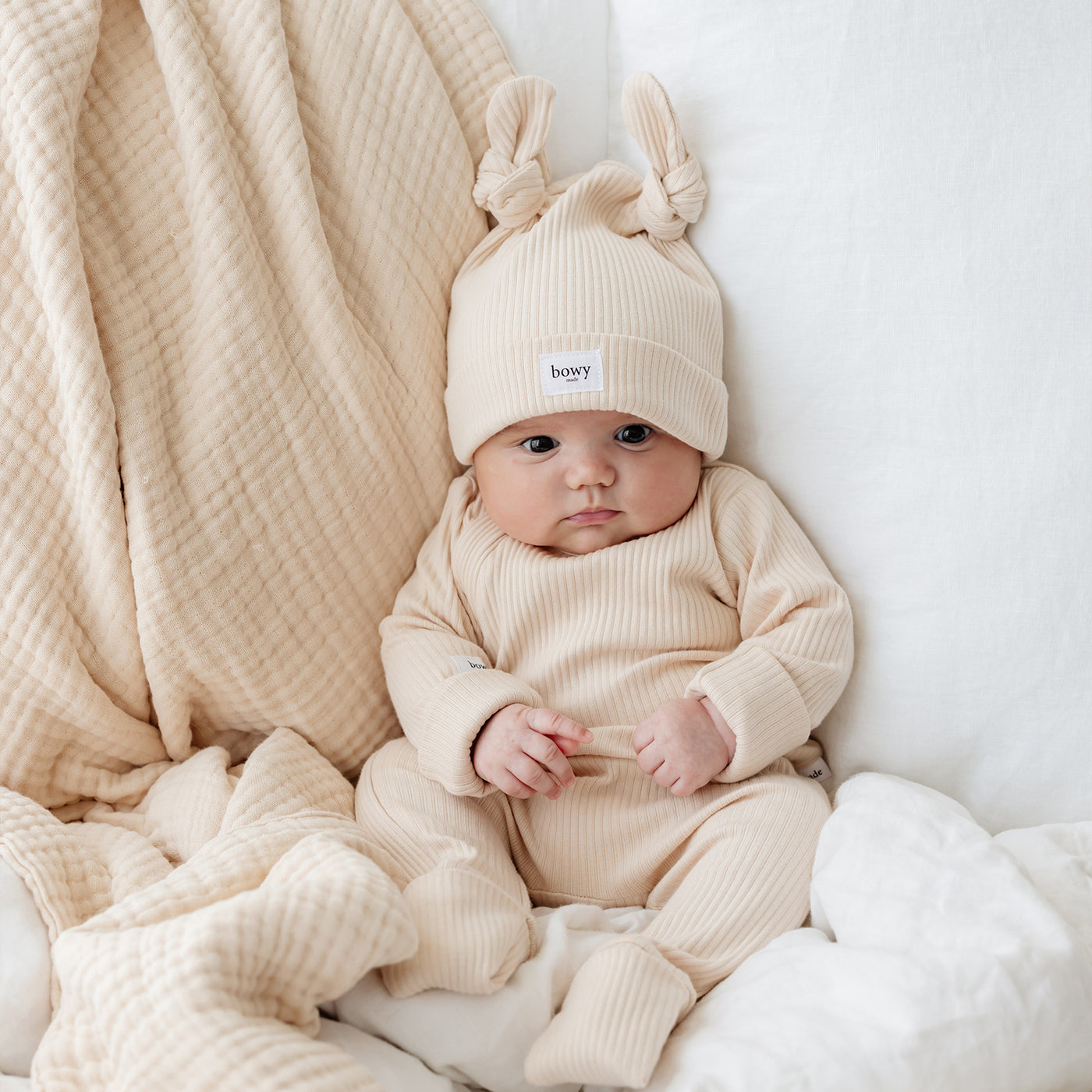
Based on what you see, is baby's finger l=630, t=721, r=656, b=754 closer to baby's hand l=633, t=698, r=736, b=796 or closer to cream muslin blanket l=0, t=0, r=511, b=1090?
baby's hand l=633, t=698, r=736, b=796

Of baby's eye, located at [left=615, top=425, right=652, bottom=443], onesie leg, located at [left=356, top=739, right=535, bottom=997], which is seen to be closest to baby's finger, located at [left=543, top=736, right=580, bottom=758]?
onesie leg, located at [left=356, top=739, right=535, bottom=997]

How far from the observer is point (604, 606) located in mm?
1138

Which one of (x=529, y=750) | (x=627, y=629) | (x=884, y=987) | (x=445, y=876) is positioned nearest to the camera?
(x=884, y=987)

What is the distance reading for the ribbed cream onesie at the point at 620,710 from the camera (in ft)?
3.14

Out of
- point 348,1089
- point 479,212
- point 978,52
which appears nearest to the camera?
point 348,1089

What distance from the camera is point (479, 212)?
1233 millimetres

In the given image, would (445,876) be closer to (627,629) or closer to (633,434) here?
(627,629)

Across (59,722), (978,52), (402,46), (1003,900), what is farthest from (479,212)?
(1003,900)

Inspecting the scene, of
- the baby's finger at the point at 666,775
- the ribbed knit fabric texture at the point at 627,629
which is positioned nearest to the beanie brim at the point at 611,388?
the ribbed knit fabric texture at the point at 627,629

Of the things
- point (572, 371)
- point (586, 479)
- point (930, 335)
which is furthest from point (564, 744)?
point (930, 335)

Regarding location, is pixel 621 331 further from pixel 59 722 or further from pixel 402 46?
pixel 59 722

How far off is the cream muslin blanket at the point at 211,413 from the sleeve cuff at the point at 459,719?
0.11 meters

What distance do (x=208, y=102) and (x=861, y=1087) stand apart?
39.7 inches

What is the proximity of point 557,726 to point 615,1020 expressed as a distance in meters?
0.28
